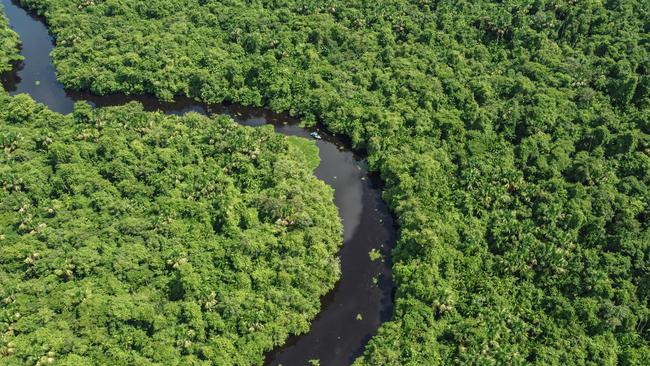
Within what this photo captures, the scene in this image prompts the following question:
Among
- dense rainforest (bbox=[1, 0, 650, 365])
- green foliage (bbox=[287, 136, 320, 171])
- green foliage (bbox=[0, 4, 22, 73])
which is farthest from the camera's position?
green foliage (bbox=[0, 4, 22, 73])

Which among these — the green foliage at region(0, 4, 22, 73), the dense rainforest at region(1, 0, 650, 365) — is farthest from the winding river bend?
the dense rainforest at region(1, 0, 650, 365)

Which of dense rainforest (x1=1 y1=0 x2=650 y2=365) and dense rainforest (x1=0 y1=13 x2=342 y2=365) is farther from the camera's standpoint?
dense rainforest (x1=1 y1=0 x2=650 y2=365)

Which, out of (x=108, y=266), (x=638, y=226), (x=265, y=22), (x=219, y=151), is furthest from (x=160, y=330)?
(x=265, y=22)

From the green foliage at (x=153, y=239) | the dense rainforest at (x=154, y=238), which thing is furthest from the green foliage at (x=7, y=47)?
the green foliage at (x=153, y=239)

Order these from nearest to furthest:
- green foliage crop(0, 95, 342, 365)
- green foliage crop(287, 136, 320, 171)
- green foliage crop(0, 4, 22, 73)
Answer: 1. green foliage crop(0, 95, 342, 365)
2. green foliage crop(287, 136, 320, 171)
3. green foliage crop(0, 4, 22, 73)

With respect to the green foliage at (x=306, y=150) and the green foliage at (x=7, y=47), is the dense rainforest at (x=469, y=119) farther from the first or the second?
the green foliage at (x=7, y=47)

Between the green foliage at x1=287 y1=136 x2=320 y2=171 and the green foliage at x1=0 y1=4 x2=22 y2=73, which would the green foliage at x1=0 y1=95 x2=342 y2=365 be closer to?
the green foliage at x1=287 y1=136 x2=320 y2=171
